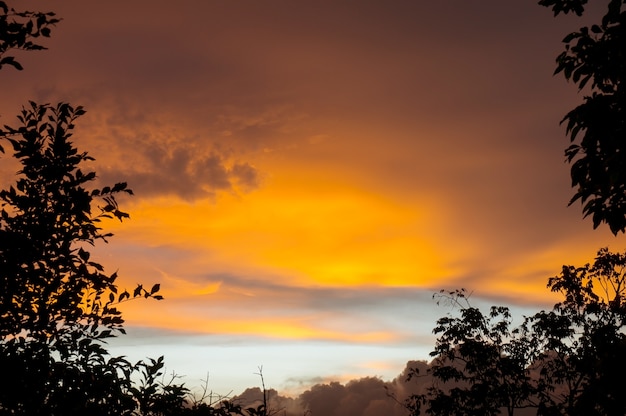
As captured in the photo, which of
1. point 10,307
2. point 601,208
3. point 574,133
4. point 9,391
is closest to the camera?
point 9,391

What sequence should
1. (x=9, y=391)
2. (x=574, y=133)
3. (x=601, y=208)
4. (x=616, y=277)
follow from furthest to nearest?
(x=616, y=277) → (x=601, y=208) → (x=574, y=133) → (x=9, y=391)

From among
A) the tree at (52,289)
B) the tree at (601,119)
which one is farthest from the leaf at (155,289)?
the tree at (601,119)

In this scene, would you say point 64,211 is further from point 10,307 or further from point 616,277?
point 616,277

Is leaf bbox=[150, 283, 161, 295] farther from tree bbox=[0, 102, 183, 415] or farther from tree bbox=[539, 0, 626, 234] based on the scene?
tree bbox=[539, 0, 626, 234]

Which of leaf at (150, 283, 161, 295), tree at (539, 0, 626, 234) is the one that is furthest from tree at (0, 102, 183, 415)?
→ tree at (539, 0, 626, 234)

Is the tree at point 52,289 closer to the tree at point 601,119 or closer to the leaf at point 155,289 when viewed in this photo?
the leaf at point 155,289

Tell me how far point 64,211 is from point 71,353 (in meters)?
1.64

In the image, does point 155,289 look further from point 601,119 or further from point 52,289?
point 601,119

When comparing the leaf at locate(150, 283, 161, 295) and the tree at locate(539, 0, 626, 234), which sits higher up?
the tree at locate(539, 0, 626, 234)

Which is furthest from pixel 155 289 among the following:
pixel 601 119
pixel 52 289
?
pixel 601 119

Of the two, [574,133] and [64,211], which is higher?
[574,133]

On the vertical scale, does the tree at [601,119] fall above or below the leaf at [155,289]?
above

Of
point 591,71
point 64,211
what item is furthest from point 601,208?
point 64,211

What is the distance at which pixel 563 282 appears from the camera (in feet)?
98.4
